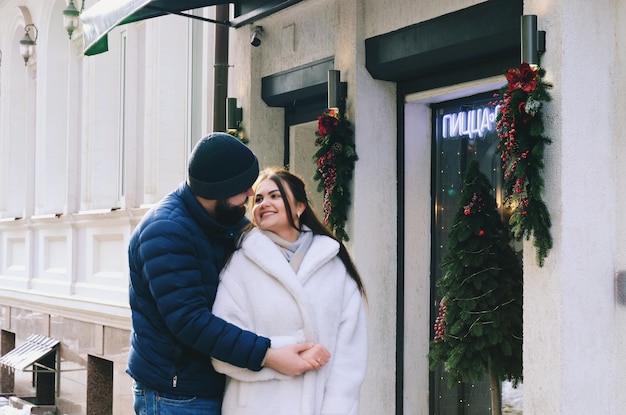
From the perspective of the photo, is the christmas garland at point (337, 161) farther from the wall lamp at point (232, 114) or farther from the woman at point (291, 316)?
the woman at point (291, 316)

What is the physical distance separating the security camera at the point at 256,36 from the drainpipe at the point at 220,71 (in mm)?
296

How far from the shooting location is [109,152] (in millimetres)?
13531

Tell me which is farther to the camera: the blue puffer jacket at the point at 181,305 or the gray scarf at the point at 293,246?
the gray scarf at the point at 293,246

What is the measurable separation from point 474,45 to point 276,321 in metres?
3.14

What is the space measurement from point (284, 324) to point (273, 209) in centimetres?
42

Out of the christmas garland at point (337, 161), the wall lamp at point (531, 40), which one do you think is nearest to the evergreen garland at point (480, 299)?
the wall lamp at point (531, 40)

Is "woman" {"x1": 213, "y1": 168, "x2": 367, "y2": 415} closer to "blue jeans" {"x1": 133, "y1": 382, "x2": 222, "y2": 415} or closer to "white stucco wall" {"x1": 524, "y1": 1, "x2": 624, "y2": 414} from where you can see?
"blue jeans" {"x1": 133, "y1": 382, "x2": 222, "y2": 415}

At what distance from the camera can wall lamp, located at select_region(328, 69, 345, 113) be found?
746 centimetres

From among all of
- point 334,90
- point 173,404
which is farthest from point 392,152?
point 173,404

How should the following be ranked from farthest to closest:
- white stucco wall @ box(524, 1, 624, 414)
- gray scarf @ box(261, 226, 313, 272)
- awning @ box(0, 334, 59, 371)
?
1. awning @ box(0, 334, 59, 371)
2. white stucco wall @ box(524, 1, 624, 414)
3. gray scarf @ box(261, 226, 313, 272)

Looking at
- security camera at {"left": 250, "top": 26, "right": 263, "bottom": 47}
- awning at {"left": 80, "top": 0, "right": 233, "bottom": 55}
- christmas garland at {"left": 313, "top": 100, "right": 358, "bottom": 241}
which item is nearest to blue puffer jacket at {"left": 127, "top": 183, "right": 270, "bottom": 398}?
christmas garland at {"left": 313, "top": 100, "right": 358, "bottom": 241}

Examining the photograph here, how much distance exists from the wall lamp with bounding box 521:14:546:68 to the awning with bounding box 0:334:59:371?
367 inches

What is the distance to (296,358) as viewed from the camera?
3623 millimetres

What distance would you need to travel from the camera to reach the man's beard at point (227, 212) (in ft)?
12.5
